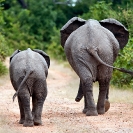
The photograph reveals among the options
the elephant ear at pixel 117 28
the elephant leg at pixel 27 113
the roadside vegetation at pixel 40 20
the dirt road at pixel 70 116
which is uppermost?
the elephant ear at pixel 117 28

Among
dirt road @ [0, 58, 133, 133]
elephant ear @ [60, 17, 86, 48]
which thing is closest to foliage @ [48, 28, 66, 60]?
dirt road @ [0, 58, 133, 133]

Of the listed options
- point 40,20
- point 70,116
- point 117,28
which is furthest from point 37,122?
point 40,20

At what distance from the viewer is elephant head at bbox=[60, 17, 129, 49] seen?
15039mm

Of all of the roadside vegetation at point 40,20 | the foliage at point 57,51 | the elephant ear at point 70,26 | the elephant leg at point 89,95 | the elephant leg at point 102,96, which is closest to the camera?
the elephant leg at point 89,95

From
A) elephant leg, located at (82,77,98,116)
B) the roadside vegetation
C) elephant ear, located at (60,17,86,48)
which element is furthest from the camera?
the roadside vegetation

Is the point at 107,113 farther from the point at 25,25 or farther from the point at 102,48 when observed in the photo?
the point at 25,25

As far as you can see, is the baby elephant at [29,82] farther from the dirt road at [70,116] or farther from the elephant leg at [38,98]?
the dirt road at [70,116]

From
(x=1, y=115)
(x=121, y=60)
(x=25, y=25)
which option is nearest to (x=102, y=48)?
(x=1, y=115)

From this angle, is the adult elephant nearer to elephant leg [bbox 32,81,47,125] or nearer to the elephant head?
the elephant head

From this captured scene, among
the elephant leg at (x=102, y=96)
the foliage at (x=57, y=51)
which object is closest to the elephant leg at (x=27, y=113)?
the elephant leg at (x=102, y=96)

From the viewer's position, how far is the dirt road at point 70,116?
38.8 ft

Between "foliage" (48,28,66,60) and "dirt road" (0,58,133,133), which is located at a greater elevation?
"dirt road" (0,58,133,133)

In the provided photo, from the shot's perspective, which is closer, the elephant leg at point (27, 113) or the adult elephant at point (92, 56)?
the elephant leg at point (27, 113)

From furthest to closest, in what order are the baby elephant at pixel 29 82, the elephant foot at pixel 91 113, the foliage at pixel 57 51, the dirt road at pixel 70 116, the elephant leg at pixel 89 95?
the foliage at pixel 57 51
the elephant foot at pixel 91 113
the elephant leg at pixel 89 95
the baby elephant at pixel 29 82
the dirt road at pixel 70 116
